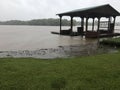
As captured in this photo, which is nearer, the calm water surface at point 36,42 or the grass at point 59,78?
the grass at point 59,78

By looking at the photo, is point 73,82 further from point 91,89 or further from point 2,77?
point 2,77

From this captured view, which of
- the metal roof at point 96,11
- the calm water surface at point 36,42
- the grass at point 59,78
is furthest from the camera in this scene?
the metal roof at point 96,11

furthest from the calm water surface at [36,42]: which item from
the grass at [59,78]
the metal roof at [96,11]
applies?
the grass at [59,78]

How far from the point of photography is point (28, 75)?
512 cm

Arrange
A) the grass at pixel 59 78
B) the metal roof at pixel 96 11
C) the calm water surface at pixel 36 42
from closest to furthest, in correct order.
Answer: the grass at pixel 59 78
the calm water surface at pixel 36 42
the metal roof at pixel 96 11

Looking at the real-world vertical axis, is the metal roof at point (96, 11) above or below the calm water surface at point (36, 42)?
above

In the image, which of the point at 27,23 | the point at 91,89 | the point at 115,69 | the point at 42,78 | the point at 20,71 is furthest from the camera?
the point at 27,23

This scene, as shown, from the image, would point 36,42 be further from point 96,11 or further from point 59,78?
point 59,78

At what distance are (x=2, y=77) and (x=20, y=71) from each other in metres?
0.73

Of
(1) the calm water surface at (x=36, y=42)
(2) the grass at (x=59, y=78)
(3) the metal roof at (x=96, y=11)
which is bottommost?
(1) the calm water surface at (x=36, y=42)

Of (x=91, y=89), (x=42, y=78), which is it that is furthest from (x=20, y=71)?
(x=91, y=89)

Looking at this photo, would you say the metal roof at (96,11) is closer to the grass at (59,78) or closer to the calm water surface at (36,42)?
the calm water surface at (36,42)

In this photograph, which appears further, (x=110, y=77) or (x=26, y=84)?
(x=110, y=77)

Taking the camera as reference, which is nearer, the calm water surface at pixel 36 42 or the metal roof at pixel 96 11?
the calm water surface at pixel 36 42
